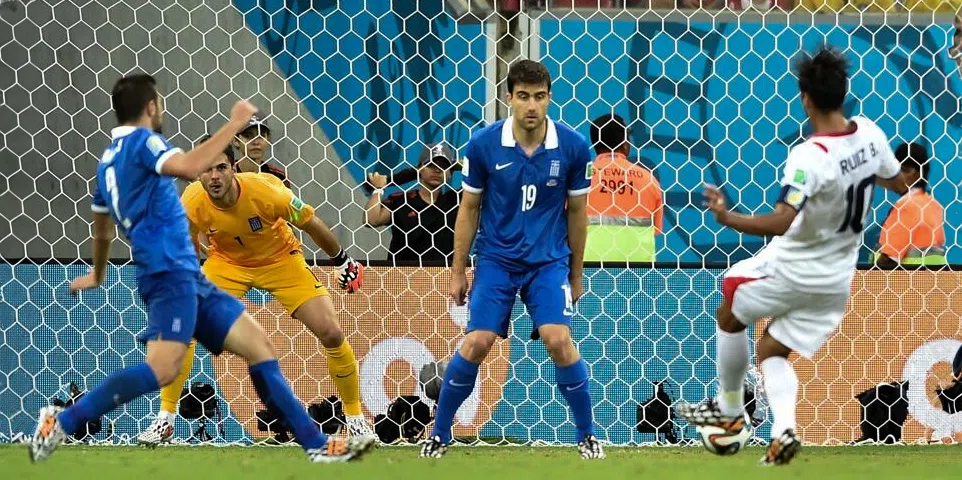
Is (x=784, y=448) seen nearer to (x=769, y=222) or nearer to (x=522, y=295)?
(x=769, y=222)

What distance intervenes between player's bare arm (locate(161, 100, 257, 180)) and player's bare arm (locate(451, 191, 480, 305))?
1678 millimetres

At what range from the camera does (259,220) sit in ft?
25.1

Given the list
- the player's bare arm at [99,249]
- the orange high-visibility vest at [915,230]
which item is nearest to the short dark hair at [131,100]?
Result: the player's bare arm at [99,249]

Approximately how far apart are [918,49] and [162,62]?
440 centimetres

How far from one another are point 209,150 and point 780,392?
2.27 meters

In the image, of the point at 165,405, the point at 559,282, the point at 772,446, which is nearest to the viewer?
the point at 772,446

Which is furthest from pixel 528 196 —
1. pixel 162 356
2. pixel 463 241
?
pixel 162 356

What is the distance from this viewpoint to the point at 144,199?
5.55m

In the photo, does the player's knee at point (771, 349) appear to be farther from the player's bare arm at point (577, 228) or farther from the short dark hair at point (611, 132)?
the short dark hair at point (611, 132)

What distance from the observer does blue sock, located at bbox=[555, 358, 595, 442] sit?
669 cm

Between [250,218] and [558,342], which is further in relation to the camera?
[250,218]

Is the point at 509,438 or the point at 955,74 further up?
the point at 955,74

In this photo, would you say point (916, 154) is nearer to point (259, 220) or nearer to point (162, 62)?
point (259, 220)

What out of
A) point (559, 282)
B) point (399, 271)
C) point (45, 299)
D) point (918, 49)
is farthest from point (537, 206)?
point (918, 49)
